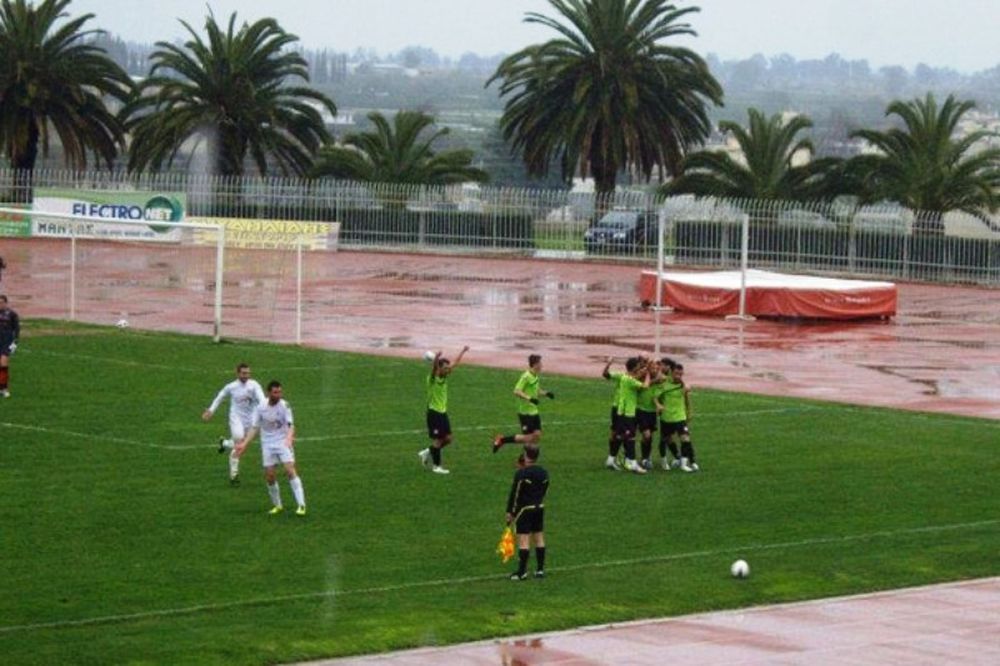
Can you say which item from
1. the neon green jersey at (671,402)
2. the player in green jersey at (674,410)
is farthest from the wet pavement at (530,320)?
the neon green jersey at (671,402)

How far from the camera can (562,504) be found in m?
27.6

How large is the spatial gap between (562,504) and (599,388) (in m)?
12.7

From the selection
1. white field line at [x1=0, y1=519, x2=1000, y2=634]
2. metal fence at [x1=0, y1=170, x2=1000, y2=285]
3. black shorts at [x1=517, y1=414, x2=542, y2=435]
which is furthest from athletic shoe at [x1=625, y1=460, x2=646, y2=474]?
metal fence at [x1=0, y1=170, x2=1000, y2=285]

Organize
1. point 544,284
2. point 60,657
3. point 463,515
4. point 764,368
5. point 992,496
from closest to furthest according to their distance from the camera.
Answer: point 60,657 → point 463,515 → point 992,496 → point 764,368 → point 544,284

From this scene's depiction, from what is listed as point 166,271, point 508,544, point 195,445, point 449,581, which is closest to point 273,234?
point 166,271

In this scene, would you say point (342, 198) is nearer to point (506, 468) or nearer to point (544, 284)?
point (544, 284)

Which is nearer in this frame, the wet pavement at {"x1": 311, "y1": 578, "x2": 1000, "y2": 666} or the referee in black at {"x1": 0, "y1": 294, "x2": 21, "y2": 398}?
the wet pavement at {"x1": 311, "y1": 578, "x2": 1000, "y2": 666}

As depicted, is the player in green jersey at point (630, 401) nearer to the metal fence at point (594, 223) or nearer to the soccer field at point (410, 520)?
the soccer field at point (410, 520)

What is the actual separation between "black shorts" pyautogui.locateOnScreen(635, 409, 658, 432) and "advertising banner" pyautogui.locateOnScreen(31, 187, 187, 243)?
47357 millimetres

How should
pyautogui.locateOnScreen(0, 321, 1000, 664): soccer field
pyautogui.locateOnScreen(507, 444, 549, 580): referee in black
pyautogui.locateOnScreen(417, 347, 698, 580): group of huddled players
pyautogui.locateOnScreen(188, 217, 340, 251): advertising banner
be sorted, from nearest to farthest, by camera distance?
pyautogui.locateOnScreen(0, 321, 1000, 664): soccer field
pyautogui.locateOnScreen(507, 444, 549, 580): referee in black
pyautogui.locateOnScreen(417, 347, 698, 580): group of huddled players
pyautogui.locateOnScreen(188, 217, 340, 251): advertising banner

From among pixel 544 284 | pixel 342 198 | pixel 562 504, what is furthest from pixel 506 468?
pixel 342 198

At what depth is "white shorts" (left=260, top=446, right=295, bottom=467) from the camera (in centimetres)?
2583

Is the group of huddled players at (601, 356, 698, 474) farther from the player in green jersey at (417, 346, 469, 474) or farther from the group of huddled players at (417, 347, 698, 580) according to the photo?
the player in green jersey at (417, 346, 469, 474)

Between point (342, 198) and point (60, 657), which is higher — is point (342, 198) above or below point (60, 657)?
above
